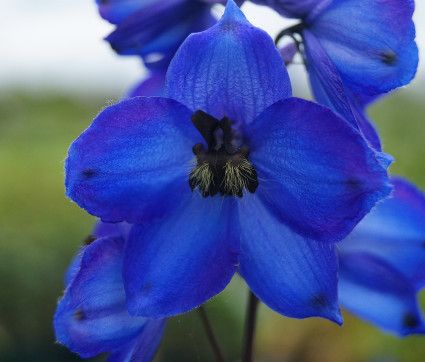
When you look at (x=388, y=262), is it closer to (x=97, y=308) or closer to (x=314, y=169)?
(x=314, y=169)

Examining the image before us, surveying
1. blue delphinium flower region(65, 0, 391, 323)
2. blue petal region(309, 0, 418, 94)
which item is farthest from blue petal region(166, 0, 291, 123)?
blue petal region(309, 0, 418, 94)

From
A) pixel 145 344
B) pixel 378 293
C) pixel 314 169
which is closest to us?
pixel 314 169

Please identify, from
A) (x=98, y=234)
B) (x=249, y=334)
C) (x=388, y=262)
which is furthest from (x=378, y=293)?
(x=98, y=234)

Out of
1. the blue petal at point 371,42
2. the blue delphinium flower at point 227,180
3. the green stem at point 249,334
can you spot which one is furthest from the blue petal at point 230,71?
the green stem at point 249,334

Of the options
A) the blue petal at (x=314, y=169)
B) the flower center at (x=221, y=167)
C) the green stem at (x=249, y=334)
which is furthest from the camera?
the green stem at (x=249, y=334)

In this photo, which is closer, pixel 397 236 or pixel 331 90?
pixel 331 90

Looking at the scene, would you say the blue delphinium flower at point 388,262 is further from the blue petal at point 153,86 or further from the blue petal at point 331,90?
the blue petal at point 153,86
